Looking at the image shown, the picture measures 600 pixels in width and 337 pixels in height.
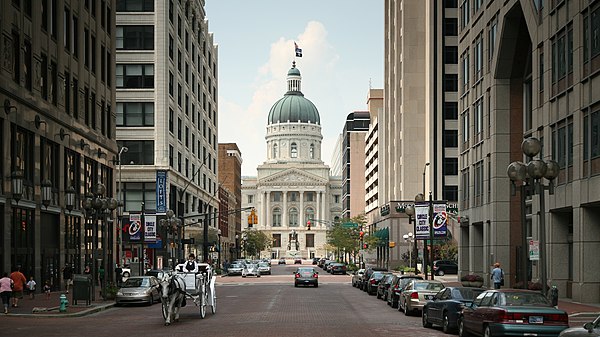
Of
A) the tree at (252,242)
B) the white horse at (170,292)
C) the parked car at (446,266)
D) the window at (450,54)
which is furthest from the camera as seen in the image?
the tree at (252,242)

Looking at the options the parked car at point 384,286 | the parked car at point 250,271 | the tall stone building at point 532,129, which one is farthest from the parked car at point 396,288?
the parked car at point 250,271

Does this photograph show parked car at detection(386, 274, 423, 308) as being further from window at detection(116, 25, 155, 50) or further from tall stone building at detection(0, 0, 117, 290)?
window at detection(116, 25, 155, 50)

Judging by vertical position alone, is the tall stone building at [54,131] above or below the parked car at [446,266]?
above

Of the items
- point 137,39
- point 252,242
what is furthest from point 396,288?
point 252,242

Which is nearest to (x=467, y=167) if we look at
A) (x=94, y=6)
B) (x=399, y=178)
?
(x=94, y=6)

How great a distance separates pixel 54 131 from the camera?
4991 cm

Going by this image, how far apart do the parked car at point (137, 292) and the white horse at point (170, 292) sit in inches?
420

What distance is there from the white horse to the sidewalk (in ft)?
18.6

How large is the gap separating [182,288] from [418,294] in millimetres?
8599

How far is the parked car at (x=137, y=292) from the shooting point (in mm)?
40438

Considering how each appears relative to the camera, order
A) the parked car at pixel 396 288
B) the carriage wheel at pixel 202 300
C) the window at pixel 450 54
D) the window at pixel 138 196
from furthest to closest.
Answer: the window at pixel 450 54 → the window at pixel 138 196 → the parked car at pixel 396 288 → the carriage wheel at pixel 202 300

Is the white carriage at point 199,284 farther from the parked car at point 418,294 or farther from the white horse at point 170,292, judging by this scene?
the parked car at point 418,294

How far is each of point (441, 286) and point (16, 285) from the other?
1709 centimetres

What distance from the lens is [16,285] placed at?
3772 cm
